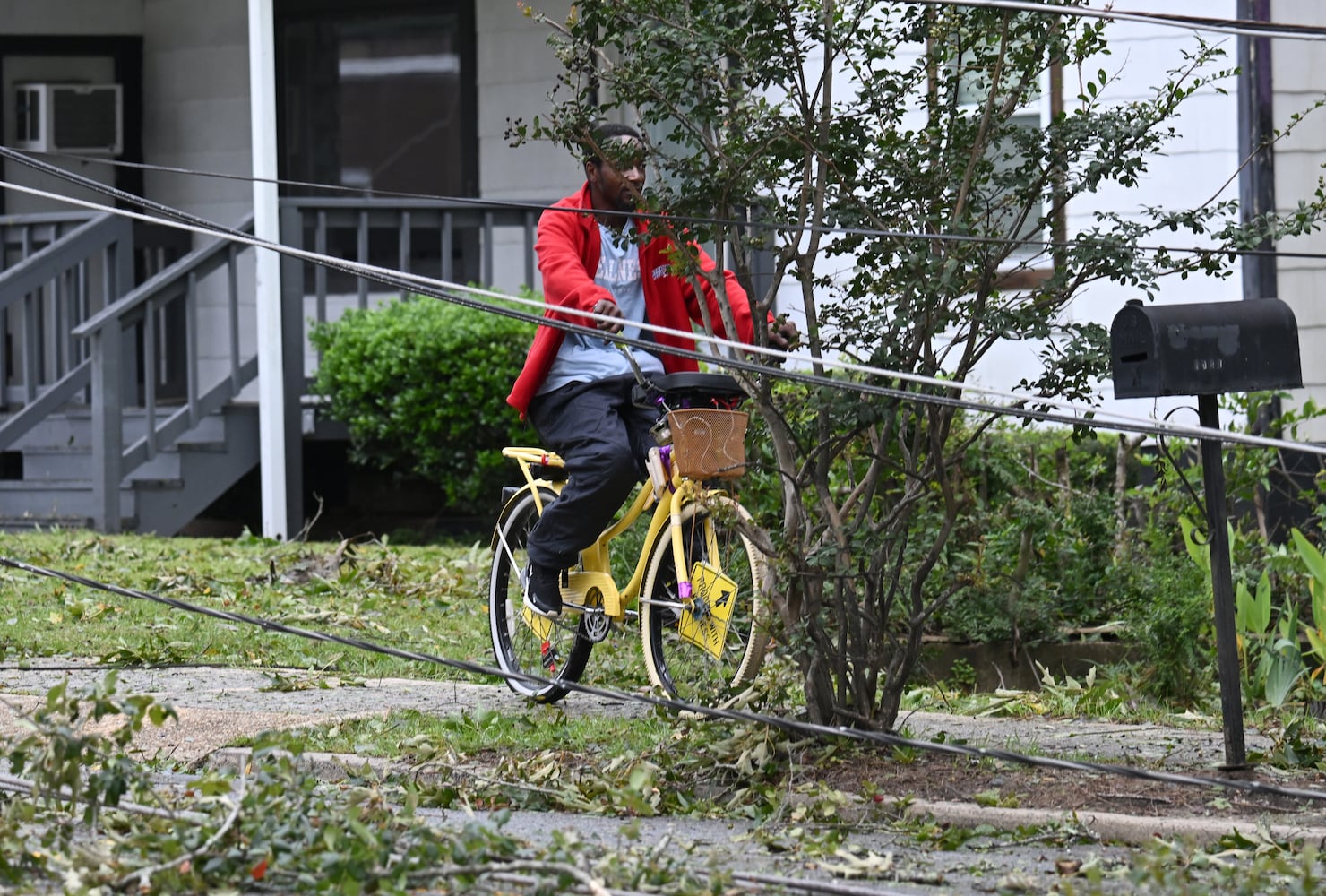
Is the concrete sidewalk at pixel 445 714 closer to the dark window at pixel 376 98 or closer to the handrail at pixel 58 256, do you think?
the handrail at pixel 58 256

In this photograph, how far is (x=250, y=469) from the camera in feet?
39.8

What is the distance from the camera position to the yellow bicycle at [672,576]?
500 centimetres

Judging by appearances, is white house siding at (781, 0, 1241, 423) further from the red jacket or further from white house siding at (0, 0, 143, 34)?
white house siding at (0, 0, 143, 34)

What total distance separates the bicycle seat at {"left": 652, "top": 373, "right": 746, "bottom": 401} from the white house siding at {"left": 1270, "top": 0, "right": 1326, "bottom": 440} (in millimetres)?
5135

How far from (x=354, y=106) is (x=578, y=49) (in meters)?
8.67

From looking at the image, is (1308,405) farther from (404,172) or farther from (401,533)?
(404,172)

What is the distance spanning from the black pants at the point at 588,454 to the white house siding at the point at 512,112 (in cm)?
678

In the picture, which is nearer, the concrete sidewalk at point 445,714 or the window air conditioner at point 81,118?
the concrete sidewalk at point 445,714

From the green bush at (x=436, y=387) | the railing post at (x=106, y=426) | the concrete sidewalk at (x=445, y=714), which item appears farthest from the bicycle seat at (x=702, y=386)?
the railing post at (x=106, y=426)

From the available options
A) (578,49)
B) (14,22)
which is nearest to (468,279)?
(14,22)

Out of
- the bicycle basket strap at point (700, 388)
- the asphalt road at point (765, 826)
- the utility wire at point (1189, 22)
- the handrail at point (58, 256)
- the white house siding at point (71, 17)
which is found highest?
the white house siding at point (71, 17)

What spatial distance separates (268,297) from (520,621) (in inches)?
198

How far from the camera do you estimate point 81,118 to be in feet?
43.5

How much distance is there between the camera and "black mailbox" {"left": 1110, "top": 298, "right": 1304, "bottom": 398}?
451 centimetres
